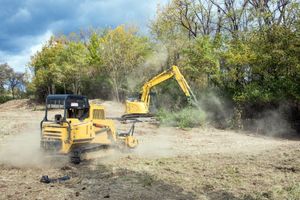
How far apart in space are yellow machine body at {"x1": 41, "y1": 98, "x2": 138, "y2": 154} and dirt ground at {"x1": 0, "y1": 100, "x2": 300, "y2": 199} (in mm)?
513

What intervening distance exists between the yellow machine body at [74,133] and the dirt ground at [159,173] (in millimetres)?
513

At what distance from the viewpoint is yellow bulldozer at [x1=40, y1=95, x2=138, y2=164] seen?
10.4 meters

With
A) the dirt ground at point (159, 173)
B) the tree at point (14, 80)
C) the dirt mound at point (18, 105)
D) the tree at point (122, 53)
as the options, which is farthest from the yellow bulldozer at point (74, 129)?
the tree at point (14, 80)

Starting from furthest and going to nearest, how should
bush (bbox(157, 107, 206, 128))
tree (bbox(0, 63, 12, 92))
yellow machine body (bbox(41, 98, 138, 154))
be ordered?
tree (bbox(0, 63, 12, 92)) < bush (bbox(157, 107, 206, 128)) < yellow machine body (bbox(41, 98, 138, 154))

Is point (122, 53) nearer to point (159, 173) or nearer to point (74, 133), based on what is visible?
point (74, 133)

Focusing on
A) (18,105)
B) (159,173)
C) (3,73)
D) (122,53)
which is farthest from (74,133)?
(3,73)

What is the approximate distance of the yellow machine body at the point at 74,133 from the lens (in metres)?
10.4

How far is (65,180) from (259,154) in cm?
646

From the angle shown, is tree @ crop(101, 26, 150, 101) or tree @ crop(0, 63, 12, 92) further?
tree @ crop(0, 63, 12, 92)

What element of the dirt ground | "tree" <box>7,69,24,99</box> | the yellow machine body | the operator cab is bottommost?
the dirt ground

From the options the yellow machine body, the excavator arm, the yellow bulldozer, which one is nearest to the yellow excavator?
the excavator arm

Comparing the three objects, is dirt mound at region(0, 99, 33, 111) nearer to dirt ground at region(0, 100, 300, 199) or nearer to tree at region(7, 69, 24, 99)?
tree at region(7, 69, 24, 99)

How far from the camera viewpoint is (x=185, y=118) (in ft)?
70.2

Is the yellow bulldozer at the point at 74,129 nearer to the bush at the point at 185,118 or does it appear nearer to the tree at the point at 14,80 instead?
the bush at the point at 185,118
